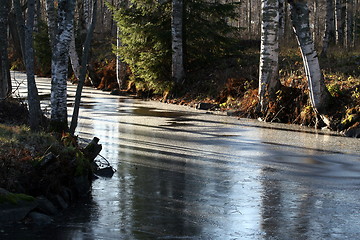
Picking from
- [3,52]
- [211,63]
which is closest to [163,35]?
[211,63]

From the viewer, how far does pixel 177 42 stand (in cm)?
2520

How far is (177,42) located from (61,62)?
13410 millimetres

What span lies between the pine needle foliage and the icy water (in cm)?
831

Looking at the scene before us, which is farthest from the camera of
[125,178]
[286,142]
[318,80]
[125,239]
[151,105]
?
[151,105]

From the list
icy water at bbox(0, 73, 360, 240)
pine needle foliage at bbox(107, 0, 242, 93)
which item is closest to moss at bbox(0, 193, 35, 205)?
icy water at bbox(0, 73, 360, 240)

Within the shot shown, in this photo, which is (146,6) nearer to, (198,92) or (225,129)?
(198,92)

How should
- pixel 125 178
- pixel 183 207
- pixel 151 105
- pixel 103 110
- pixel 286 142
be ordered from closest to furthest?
pixel 183 207 → pixel 125 178 → pixel 286 142 → pixel 103 110 → pixel 151 105

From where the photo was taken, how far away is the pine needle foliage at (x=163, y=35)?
25.5 metres

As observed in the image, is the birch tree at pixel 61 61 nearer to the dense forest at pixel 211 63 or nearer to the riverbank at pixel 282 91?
the dense forest at pixel 211 63

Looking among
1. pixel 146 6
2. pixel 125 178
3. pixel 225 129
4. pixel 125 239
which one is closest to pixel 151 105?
pixel 146 6

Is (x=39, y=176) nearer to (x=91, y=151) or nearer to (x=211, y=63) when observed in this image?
(x=91, y=151)

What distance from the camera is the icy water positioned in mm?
7664

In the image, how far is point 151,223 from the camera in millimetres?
7977

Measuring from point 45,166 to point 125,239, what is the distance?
2.33 meters
